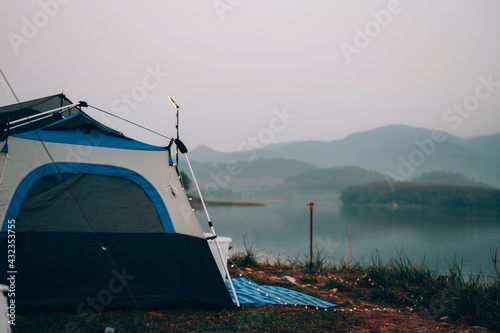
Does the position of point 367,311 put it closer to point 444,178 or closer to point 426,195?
point 426,195

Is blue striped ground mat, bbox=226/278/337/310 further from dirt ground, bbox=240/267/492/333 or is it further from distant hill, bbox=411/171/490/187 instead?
distant hill, bbox=411/171/490/187

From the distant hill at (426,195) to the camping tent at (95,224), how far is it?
29.9 m

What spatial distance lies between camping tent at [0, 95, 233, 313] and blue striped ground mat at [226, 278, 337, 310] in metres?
0.52

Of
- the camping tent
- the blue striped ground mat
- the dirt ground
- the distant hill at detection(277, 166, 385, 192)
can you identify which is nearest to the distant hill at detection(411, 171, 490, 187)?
the distant hill at detection(277, 166, 385, 192)

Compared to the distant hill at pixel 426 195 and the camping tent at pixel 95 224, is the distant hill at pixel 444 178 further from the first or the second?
the camping tent at pixel 95 224

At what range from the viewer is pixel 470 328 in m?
3.89

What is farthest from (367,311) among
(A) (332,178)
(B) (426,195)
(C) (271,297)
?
(A) (332,178)

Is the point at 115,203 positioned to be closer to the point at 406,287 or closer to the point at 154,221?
the point at 154,221

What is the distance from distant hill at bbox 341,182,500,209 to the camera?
2903 centimetres

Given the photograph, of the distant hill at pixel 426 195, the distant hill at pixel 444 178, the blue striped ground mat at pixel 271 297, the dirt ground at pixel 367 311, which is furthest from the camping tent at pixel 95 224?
the distant hill at pixel 444 178

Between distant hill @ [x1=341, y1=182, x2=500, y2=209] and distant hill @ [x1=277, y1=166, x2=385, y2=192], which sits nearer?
distant hill @ [x1=341, y1=182, x2=500, y2=209]

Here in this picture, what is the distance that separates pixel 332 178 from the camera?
48188 mm

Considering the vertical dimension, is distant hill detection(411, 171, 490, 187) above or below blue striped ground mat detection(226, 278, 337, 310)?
above

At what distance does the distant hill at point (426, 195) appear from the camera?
29.0 m
